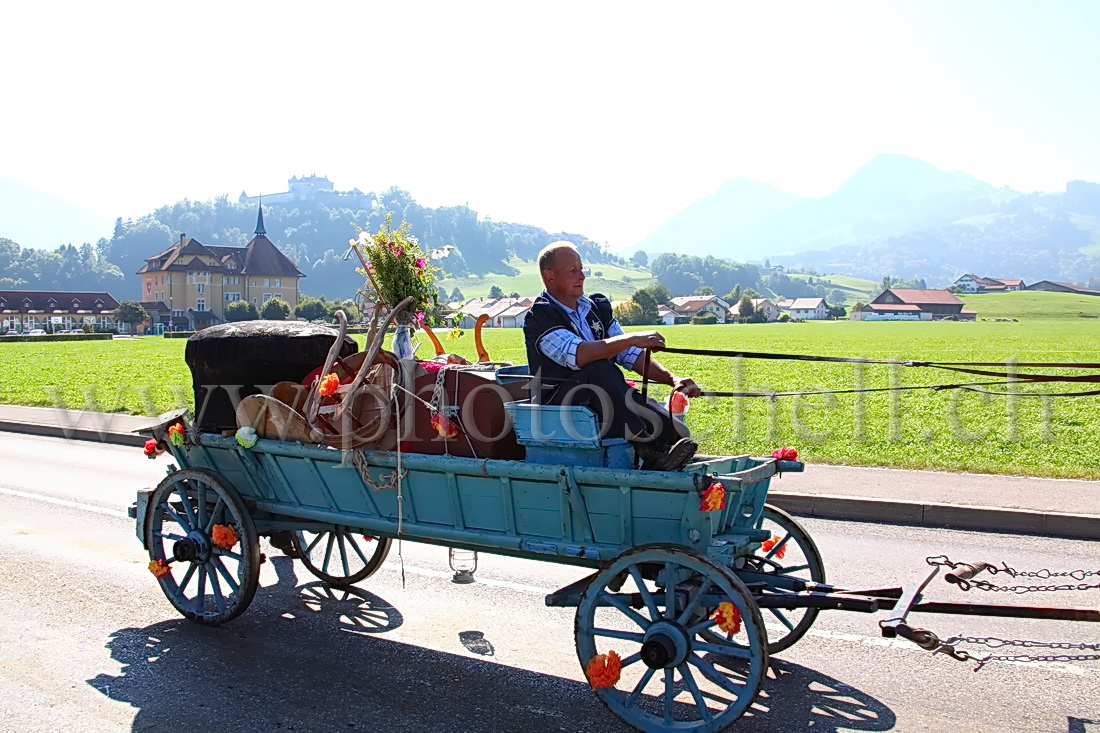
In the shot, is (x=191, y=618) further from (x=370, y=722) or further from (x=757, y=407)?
(x=757, y=407)

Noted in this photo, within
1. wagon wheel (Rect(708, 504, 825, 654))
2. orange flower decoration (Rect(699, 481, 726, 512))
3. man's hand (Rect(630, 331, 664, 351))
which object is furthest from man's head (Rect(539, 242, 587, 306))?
wagon wheel (Rect(708, 504, 825, 654))

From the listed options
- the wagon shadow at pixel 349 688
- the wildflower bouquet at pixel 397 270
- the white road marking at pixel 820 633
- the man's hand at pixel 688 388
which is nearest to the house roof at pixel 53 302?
the white road marking at pixel 820 633

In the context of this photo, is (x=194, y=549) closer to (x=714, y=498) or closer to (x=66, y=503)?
(x=714, y=498)

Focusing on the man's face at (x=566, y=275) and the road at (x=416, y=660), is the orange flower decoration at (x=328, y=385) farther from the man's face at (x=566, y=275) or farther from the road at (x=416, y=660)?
the road at (x=416, y=660)

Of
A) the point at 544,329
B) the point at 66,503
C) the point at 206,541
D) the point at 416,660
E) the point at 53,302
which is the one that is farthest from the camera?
the point at 53,302

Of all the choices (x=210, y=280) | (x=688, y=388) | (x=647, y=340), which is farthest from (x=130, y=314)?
(x=647, y=340)

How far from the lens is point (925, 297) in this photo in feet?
571

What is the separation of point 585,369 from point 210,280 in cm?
13832

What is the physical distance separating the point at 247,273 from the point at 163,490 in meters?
136

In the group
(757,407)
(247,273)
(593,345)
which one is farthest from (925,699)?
(247,273)

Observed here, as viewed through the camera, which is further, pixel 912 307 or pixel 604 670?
pixel 912 307

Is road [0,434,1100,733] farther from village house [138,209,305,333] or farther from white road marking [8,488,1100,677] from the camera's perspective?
village house [138,209,305,333]

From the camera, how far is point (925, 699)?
4.63 meters

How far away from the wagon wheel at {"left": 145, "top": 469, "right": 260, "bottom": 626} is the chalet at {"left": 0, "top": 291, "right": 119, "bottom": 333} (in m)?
123
